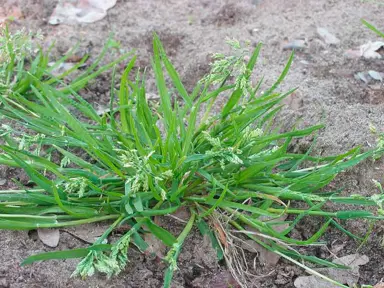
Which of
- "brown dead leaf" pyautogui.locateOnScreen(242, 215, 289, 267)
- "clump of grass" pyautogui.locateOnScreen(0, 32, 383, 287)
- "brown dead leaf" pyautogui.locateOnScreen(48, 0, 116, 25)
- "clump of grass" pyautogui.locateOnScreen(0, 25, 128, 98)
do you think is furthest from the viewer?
"brown dead leaf" pyautogui.locateOnScreen(48, 0, 116, 25)

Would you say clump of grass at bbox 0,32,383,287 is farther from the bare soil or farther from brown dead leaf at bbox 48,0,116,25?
brown dead leaf at bbox 48,0,116,25

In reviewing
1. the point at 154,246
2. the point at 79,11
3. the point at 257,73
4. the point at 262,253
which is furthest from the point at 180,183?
the point at 79,11

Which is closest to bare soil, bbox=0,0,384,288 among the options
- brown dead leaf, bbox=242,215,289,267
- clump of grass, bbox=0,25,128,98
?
brown dead leaf, bbox=242,215,289,267

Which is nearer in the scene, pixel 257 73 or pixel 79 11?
pixel 257 73

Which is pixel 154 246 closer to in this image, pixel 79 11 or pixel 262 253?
pixel 262 253

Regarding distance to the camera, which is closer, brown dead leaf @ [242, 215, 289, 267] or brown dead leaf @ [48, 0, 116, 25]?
brown dead leaf @ [242, 215, 289, 267]

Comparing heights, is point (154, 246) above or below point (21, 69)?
below

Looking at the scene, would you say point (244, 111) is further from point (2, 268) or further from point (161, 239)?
point (2, 268)
